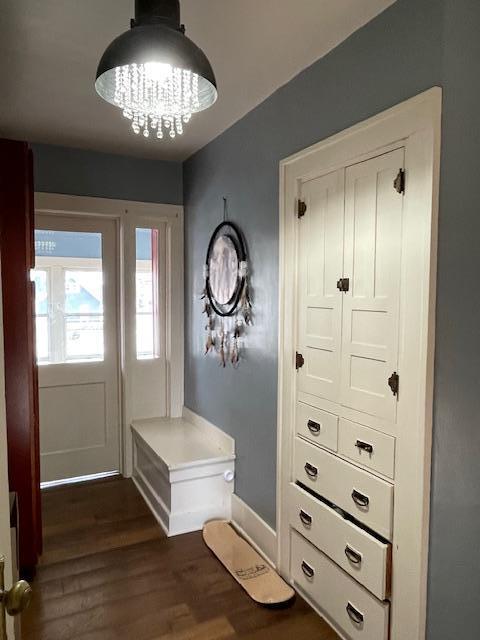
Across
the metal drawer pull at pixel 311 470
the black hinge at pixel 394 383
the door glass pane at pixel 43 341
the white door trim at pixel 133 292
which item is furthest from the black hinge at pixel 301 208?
the door glass pane at pixel 43 341

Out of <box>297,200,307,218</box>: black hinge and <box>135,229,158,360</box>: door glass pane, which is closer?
<box>297,200,307,218</box>: black hinge

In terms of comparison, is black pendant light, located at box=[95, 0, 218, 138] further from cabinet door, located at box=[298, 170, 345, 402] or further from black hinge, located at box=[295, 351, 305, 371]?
black hinge, located at box=[295, 351, 305, 371]

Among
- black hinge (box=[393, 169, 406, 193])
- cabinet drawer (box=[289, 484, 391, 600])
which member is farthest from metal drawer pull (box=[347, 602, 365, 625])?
black hinge (box=[393, 169, 406, 193])

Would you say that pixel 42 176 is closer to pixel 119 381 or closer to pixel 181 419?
pixel 119 381

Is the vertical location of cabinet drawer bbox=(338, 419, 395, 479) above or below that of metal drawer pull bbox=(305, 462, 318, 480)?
above

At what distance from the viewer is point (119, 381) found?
3508mm

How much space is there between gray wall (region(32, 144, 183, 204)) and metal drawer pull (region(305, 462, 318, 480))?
7.41ft

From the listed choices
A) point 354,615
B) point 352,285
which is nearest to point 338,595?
point 354,615

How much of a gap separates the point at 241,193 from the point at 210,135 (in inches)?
21.4

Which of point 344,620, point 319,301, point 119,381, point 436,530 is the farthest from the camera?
point 119,381

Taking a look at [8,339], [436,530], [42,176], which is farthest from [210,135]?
[436,530]

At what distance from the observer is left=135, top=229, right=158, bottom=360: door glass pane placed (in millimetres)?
3452

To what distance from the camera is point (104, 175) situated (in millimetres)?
3258

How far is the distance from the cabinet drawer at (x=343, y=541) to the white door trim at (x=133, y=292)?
64.4 inches
